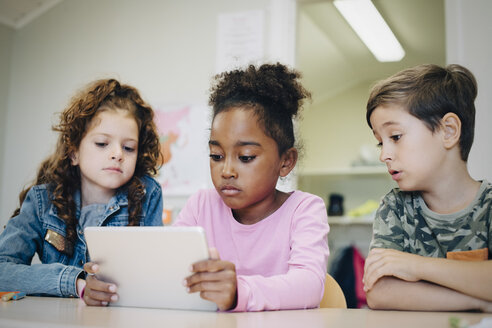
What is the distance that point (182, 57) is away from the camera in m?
2.81

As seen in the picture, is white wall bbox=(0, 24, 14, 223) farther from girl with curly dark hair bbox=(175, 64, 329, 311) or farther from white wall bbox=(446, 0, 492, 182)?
white wall bbox=(446, 0, 492, 182)

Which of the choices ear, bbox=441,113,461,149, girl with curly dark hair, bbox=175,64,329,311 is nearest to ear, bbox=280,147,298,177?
girl with curly dark hair, bbox=175,64,329,311

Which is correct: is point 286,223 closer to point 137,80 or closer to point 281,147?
point 281,147

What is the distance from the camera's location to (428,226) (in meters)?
1.25

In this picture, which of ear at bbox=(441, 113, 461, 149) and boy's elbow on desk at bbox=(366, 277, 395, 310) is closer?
boy's elbow on desk at bbox=(366, 277, 395, 310)

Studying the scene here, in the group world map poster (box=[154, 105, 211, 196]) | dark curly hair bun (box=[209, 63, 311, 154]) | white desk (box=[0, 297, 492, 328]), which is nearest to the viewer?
white desk (box=[0, 297, 492, 328])

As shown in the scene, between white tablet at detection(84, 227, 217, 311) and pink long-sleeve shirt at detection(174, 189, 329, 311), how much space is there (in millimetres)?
108

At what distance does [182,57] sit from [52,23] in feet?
3.35

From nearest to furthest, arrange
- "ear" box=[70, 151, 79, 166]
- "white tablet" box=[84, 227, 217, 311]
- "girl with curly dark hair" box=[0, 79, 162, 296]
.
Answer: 1. "white tablet" box=[84, 227, 217, 311]
2. "girl with curly dark hair" box=[0, 79, 162, 296]
3. "ear" box=[70, 151, 79, 166]

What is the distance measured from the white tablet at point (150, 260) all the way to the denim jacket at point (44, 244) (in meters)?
0.28

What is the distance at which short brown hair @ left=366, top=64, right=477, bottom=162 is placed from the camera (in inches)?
48.7

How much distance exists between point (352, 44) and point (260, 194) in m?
3.45

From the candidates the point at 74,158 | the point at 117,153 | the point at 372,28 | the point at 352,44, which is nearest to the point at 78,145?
the point at 74,158

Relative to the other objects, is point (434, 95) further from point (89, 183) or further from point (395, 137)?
point (89, 183)
